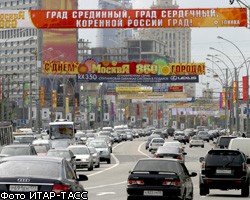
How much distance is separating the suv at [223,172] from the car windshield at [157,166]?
6.51m

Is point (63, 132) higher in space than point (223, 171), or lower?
lower

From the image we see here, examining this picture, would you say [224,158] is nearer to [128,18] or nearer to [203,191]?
[203,191]

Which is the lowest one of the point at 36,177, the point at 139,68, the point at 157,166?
the point at 157,166

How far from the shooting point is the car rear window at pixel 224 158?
32625 millimetres

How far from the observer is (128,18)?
188 ft

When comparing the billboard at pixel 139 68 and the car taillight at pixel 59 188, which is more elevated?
the billboard at pixel 139 68

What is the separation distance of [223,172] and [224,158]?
46cm

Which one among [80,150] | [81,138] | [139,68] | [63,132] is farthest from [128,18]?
[139,68]

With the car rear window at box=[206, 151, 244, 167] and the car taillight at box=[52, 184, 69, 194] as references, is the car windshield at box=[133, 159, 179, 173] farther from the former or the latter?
the car taillight at box=[52, 184, 69, 194]

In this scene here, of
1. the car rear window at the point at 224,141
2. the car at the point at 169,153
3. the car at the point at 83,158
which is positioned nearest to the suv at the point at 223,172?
the car at the point at 169,153

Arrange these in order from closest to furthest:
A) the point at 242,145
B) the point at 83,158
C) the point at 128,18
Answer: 1. the point at 242,145
2. the point at 83,158
3. the point at 128,18

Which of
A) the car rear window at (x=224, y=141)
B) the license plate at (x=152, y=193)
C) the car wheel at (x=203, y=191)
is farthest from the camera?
the car rear window at (x=224, y=141)

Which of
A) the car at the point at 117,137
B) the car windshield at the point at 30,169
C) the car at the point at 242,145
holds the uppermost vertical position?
the car windshield at the point at 30,169

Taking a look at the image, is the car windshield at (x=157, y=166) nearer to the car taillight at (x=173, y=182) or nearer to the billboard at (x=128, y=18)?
the car taillight at (x=173, y=182)
